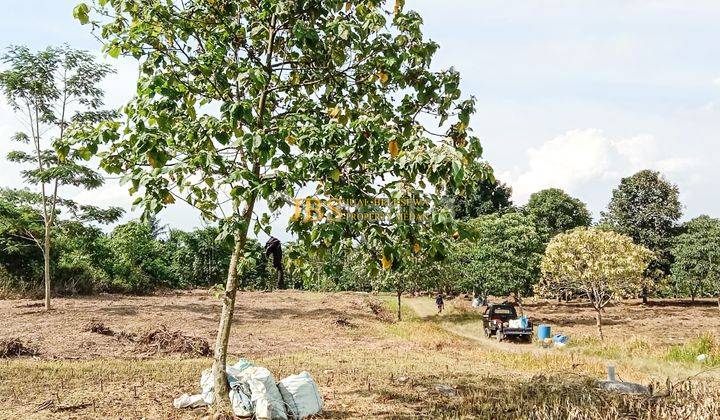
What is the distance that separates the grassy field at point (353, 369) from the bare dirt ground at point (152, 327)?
57 mm

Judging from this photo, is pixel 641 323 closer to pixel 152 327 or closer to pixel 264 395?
pixel 152 327

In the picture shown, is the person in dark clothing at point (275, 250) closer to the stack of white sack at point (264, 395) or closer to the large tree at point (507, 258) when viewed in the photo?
the stack of white sack at point (264, 395)

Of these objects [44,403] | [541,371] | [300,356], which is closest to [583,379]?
[541,371]

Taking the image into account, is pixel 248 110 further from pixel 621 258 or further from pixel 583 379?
pixel 621 258

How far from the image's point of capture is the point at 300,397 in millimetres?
8008

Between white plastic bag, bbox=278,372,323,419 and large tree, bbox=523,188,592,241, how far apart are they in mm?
55517

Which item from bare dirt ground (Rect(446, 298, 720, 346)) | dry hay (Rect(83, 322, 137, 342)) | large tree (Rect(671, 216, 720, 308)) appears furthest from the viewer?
large tree (Rect(671, 216, 720, 308))

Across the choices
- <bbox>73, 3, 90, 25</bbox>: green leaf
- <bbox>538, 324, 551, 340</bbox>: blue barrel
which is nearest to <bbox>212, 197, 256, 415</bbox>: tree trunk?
<bbox>73, 3, 90, 25</bbox>: green leaf

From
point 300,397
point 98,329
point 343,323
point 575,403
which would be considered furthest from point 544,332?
point 98,329

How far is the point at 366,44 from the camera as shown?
7.35 m

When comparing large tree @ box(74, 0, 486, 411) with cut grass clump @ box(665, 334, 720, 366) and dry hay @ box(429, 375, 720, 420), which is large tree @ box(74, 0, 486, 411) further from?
cut grass clump @ box(665, 334, 720, 366)

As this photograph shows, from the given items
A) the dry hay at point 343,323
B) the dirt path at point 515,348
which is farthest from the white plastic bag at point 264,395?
the dry hay at point 343,323

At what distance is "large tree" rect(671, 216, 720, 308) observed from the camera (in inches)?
1651

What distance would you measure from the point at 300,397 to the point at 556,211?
59.5 meters
